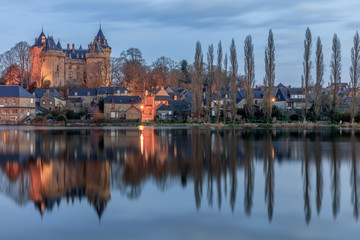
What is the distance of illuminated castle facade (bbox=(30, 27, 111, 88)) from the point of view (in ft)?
300

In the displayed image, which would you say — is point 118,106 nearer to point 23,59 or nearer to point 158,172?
point 23,59

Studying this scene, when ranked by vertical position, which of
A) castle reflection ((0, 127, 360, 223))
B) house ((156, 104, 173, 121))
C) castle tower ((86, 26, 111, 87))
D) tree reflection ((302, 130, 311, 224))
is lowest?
tree reflection ((302, 130, 311, 224))

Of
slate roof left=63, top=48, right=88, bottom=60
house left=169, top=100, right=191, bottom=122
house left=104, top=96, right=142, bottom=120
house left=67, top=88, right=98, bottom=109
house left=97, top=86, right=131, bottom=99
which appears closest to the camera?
house left=169, top=100, right=191, bottom=122

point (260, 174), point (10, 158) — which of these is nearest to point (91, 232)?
point (260, 174)

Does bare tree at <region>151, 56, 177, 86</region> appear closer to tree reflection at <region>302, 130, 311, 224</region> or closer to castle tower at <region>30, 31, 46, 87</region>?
castle tower at <region>30, 31, 46, 87</region>

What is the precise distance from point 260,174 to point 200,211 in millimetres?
5341

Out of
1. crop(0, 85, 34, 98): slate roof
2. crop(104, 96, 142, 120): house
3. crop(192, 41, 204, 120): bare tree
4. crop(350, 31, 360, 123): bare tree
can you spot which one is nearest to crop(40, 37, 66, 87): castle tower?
crop(0, 85, 34, 98): slate roof

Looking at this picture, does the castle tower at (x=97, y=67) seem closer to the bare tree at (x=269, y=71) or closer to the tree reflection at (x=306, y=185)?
the bare tree at (x=269, y=71)

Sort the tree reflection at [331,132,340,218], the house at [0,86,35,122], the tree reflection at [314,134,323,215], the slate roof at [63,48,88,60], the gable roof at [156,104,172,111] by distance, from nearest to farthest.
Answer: the tree reflection at [331,132,340,218] → the tree reflection at [314,134,323,215] → the house at [0,86,35,122] → the gable roof at [156,104,172,111] → the slate roof at [63,48,88,60]

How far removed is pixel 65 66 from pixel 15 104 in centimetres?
2695

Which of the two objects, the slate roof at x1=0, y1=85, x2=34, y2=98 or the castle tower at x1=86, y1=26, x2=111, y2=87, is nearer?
the slate roof at x1=0, y1=85, x2=34, y2=98

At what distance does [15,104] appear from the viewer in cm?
6900

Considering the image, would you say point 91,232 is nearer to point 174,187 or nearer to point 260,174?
point 174,187

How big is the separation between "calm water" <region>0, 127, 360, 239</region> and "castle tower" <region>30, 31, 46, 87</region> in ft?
256
